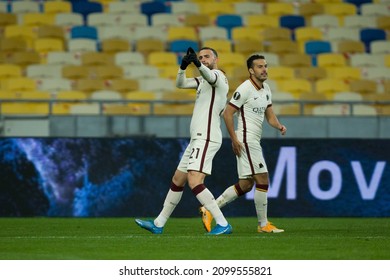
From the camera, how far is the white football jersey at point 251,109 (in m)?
11.9

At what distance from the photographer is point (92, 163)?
15984 mm

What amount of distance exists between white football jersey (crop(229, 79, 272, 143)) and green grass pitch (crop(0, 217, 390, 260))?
3.77 feet

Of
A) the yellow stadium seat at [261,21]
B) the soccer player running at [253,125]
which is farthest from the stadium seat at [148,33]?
the soccer player running at [253,125]

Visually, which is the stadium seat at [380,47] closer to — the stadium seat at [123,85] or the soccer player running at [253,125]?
the stadium seat at [123,85]

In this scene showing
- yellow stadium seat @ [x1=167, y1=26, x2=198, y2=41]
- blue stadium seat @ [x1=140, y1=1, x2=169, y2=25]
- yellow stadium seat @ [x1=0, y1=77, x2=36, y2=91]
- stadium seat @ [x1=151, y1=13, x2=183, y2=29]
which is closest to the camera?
yellow stadium seat @ [x1=0, y1=77, x2=36, y2=91]

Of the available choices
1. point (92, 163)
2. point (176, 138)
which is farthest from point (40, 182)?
point (176, 138)

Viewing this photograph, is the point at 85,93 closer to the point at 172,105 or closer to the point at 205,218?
the point at 172,105

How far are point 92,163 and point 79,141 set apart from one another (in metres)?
0.41

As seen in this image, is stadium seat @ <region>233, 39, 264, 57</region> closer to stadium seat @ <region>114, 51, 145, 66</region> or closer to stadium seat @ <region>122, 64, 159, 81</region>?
stadium seat @ <region>122, 64, 159, 81</region>

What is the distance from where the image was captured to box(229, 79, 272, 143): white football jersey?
11.9m

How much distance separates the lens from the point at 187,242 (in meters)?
10.4

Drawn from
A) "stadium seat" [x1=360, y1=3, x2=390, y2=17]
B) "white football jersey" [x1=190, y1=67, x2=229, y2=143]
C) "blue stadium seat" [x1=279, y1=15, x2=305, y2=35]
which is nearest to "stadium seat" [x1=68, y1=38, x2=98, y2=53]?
"blue stadium seat" [x1=279, y1=15, x2=305, y2=35]

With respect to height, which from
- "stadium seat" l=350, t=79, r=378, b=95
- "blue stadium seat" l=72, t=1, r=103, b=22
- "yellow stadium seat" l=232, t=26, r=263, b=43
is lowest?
"stadium seat" l=350, t=79, r=378, b=95

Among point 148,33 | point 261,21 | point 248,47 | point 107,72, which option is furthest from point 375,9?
point 107,72
